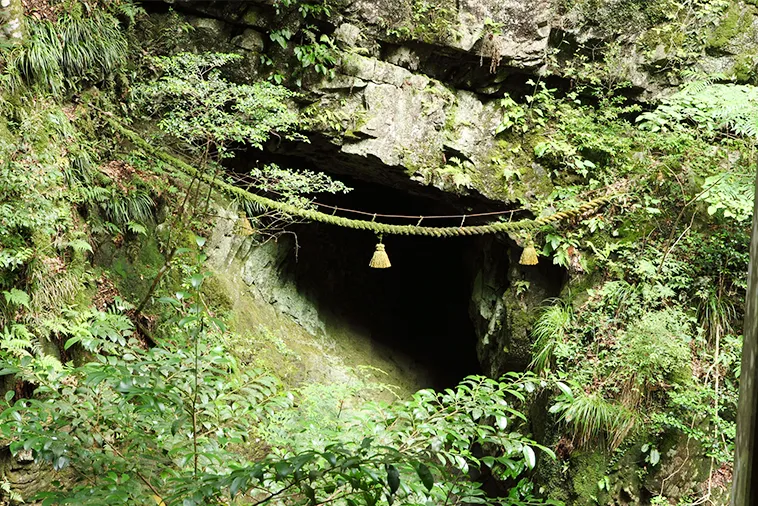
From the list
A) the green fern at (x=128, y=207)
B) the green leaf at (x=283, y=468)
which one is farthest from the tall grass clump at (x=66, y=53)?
the green leaf at (x=283, y=468)

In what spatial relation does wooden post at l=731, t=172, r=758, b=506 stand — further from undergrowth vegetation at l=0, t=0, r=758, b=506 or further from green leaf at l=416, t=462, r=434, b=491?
undergrowth vegetation at l=0, t=0, r=758, b=506

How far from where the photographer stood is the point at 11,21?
5156 millimetres

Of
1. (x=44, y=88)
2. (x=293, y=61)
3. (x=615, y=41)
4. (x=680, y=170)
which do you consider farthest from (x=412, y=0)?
(x=44, y=88)

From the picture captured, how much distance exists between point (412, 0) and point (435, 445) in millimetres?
5850

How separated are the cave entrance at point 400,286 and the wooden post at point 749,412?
7169mm

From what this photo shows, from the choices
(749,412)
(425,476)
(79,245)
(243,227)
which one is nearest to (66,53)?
(79,245)

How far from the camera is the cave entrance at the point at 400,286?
8555mm

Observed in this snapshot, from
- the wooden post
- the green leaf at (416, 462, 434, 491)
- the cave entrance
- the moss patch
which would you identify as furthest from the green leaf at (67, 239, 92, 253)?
the moss patch

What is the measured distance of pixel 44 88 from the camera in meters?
5.50

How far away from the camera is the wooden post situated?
0.60 meters

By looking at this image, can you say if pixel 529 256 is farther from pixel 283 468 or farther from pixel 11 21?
pixel 11 21

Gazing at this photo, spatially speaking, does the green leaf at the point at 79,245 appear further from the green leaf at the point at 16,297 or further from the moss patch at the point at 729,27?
the moss patch at the point at 729,27

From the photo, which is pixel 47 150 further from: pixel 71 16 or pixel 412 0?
pixel 412 0

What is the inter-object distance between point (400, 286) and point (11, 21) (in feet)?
20.8
